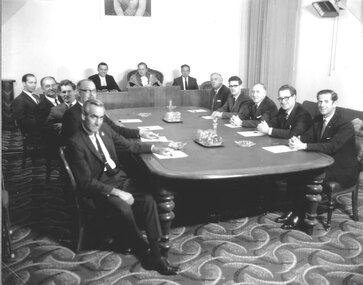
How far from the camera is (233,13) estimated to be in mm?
9469

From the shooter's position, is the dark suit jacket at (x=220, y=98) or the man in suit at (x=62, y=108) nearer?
the man in suit at (x=62, y=108)

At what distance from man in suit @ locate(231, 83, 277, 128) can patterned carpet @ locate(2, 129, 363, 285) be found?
3.63ft

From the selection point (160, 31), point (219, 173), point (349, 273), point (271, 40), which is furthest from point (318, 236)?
point (160, 31)

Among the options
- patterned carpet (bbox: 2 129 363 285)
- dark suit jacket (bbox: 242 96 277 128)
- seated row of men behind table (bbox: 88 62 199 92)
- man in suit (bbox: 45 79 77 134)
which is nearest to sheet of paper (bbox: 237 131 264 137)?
dark suit jacket (bbox: 242 96 277 128)

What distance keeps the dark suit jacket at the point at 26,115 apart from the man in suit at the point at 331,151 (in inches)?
116

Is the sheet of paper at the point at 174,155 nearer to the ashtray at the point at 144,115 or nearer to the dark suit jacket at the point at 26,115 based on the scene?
the ashtray at the point at 144,115

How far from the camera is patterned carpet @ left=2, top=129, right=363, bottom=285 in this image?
2762mm

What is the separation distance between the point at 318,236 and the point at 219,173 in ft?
4.15

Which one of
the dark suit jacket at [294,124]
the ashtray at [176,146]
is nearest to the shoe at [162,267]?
the ashtray at [176,146]

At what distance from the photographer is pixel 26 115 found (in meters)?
4.94

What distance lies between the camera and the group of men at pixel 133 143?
2.87 metres

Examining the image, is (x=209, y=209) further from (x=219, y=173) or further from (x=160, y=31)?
(x=160, y=31)

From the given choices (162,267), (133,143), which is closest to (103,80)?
(133,143)

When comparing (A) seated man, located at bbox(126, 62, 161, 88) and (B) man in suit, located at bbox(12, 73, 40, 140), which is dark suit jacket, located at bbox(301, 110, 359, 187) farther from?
(A) seated man, located at bbox(126, 62, 161, 88)
